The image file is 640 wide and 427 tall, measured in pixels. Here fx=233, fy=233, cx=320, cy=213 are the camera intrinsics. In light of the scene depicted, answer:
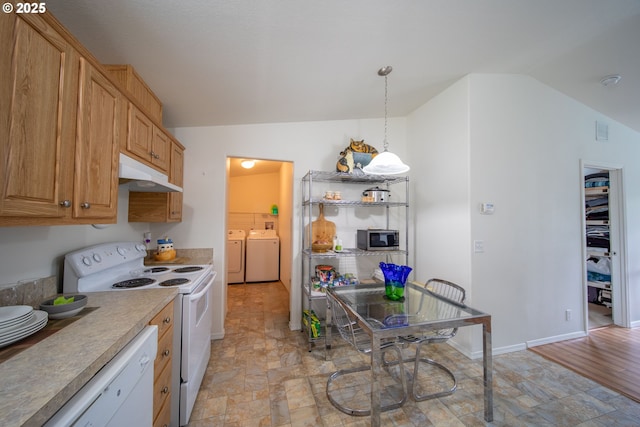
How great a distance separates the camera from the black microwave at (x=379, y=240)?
8.86 feet

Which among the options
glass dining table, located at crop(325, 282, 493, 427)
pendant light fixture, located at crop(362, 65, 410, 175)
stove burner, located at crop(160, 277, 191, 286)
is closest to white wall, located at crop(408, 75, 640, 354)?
glass dining table, located at crop(325, 282, 493, 427)

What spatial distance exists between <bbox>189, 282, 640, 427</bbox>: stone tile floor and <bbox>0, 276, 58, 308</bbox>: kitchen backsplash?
115 cm

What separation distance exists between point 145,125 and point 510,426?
3.19 m

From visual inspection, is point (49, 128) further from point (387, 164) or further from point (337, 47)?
point (387, 164)

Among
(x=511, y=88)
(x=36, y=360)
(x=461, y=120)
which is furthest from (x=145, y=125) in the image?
(x=511, y=88)

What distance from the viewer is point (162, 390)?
1306mm

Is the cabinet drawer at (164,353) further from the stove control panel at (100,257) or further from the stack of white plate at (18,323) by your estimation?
the stove control panel at (100,257)

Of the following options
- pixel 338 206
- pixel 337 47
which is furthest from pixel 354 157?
pixel 337 47

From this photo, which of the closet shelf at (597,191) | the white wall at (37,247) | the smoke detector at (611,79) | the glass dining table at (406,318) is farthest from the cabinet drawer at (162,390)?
the closet shelf at (597,191)

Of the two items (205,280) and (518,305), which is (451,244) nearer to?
(518,305)

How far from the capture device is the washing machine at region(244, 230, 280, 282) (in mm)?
4680

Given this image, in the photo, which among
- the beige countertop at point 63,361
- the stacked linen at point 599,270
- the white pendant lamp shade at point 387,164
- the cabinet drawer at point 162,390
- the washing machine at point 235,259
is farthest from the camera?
the washing machine at point 235,259

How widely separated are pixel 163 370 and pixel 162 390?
4.1 inches

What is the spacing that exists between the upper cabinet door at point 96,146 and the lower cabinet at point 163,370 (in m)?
0.64
